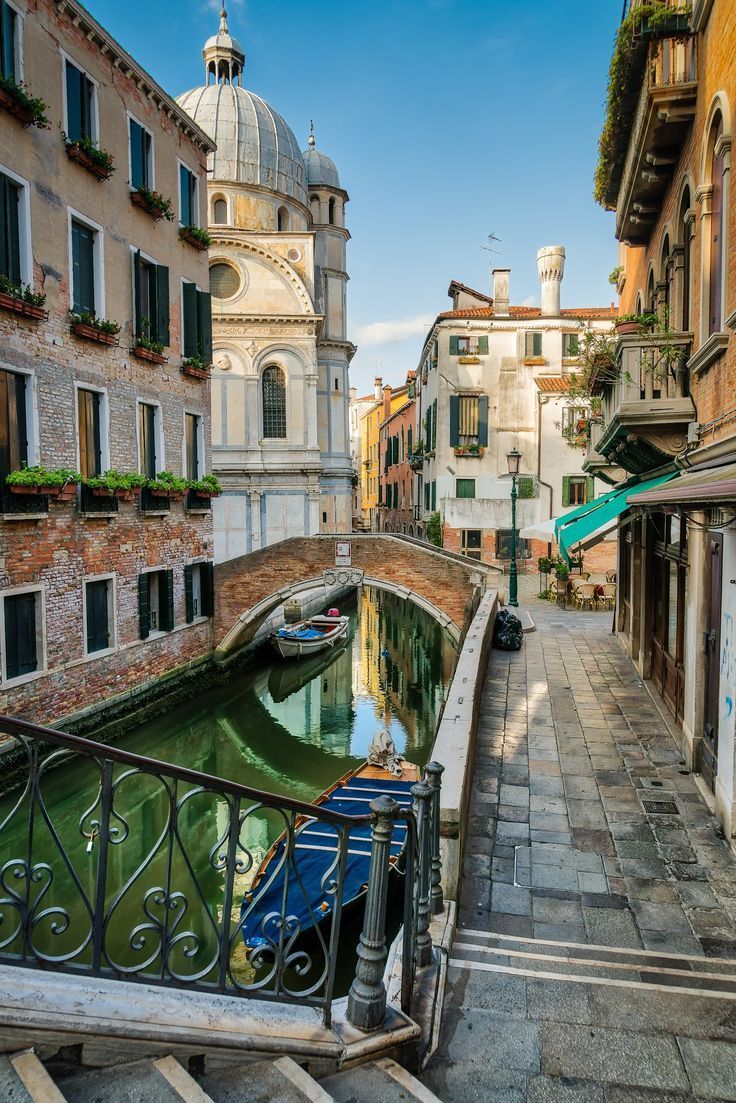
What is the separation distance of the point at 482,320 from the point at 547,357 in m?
2.81

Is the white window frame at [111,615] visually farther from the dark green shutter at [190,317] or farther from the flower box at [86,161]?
the flower box at [86,161]

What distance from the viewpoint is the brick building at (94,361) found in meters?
10.5

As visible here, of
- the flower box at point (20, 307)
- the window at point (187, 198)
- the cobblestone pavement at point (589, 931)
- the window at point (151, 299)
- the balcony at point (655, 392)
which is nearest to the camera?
the cobblestone pavement at point (589, 931)

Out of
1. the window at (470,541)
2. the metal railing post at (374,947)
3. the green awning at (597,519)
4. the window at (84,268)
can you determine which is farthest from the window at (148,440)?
the window at (470,541)

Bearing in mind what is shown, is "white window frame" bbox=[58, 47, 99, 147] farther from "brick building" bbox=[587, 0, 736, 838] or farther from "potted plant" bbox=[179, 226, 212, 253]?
"brick building" bbox=[587, 0, 736, 838]

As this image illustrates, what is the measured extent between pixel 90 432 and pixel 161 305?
3.46 meters

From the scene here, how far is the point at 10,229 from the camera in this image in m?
10.3

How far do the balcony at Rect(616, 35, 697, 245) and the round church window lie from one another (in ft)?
66.3

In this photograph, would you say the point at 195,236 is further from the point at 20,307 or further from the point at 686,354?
the point at 686,354

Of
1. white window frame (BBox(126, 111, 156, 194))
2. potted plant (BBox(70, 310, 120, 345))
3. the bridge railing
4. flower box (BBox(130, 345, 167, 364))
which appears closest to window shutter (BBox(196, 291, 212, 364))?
flower box (BBox(130, 345, 167, 364))

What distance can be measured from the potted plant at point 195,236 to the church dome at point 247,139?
15.1 m

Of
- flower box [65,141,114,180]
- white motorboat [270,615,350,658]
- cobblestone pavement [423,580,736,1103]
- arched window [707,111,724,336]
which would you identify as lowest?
white motorboat [270,615,350,658]

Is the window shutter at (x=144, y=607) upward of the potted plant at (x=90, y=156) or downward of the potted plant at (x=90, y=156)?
downward

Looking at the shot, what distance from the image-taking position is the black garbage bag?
12.7m
